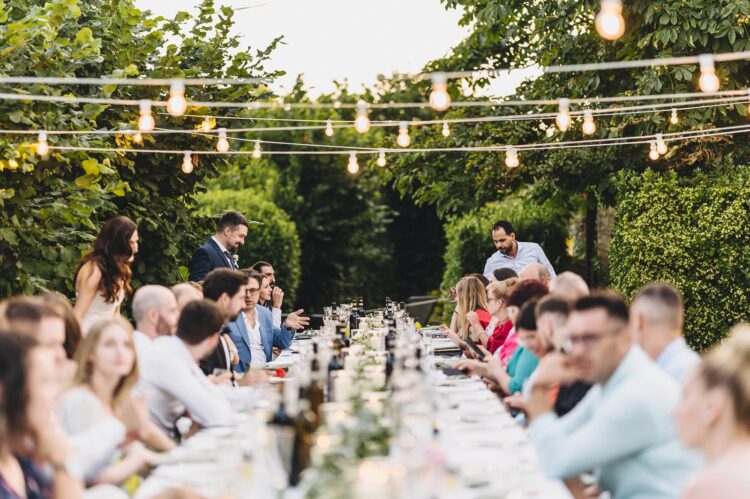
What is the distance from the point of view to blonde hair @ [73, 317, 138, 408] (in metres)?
4.22

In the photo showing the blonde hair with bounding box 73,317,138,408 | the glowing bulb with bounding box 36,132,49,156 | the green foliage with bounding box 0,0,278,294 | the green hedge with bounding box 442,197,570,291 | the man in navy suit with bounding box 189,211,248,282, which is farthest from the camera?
the green hedge with bounding box 442,197,570,291

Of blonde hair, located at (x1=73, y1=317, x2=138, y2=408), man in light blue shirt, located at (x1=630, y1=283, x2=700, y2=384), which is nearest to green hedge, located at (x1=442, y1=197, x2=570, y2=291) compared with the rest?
man in light blue shirt, located at (x1=630, y1=283, x2=700, y2=384)

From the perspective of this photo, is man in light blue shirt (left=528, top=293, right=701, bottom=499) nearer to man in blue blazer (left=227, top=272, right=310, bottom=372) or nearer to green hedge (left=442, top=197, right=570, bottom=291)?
man in blue blazer (left=227, top=272, right=310, bottom=372)

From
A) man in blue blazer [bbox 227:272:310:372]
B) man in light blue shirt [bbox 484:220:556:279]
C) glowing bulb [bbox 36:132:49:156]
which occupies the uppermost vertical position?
glowing bulb [bbox 36:132:49:156]

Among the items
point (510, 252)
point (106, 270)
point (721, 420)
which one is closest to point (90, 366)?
point (721, 420)

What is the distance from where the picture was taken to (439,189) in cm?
1543

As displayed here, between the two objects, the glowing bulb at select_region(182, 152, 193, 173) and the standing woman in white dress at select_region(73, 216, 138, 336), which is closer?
the standing woman in white dress at select_region(73, 216, 138, 336)

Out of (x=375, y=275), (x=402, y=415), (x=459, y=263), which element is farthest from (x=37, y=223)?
(x=375, y=275)

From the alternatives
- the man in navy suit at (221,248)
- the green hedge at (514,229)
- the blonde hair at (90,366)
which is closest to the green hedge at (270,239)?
the green hedge at (514,229)

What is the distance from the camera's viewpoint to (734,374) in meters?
2.78

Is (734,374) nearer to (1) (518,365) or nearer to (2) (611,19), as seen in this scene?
(2) (611,19)

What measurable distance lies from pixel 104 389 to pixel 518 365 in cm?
250

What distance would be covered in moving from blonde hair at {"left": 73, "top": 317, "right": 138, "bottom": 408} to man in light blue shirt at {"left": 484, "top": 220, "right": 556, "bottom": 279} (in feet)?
22.5

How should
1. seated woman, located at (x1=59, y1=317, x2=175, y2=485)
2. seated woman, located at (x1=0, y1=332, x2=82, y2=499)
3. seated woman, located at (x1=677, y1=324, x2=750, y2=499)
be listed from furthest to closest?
1. seated woman, located at (x1=59, y1=317, x2=175, y2=485)
2. seated woman, located at (x1=0, y1=332, x2=82, y2=499)
3. seated woman, located at (x1=677, y1=324, x2=750, y2=499)
